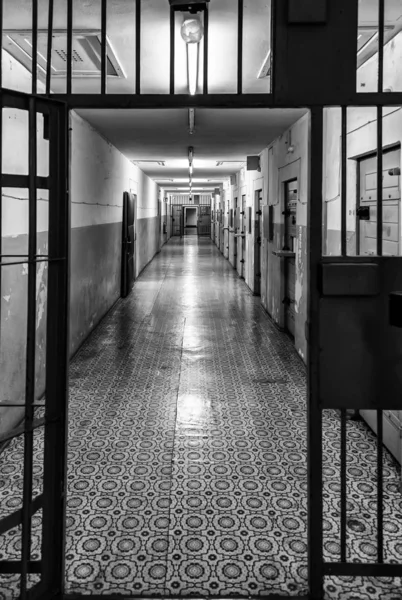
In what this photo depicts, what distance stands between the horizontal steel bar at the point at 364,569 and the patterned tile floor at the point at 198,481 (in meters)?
0.22

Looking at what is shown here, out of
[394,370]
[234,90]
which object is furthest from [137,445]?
[234,90]

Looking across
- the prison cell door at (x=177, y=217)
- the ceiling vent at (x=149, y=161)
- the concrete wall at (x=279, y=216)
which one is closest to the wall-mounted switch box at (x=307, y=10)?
the concrete wall at (x=279, y=216)

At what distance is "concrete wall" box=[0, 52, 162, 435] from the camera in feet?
11.1

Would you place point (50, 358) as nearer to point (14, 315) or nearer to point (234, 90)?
point (14, 315)

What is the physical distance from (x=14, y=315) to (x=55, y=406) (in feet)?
6.02

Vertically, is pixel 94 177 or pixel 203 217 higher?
pixel 203 217

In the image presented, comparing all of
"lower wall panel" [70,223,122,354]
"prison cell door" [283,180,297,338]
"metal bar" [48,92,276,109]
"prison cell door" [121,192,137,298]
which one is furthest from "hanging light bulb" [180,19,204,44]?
"prison cell door" [121,192,137,298]

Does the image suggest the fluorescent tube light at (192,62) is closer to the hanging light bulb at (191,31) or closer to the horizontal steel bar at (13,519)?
the hanging light bulb at (191,31)

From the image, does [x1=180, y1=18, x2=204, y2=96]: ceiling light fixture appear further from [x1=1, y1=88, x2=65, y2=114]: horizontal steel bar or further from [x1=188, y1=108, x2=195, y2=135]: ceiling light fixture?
[x1=1, y1=88, x2=65, y2=114]: horizontal steel bar

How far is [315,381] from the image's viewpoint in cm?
189

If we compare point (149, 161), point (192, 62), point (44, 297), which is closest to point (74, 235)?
point (44, 297)

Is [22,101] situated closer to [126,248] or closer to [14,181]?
[14,181]

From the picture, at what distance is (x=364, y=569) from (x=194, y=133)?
19.3 feet

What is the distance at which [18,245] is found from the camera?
3.55 meters
